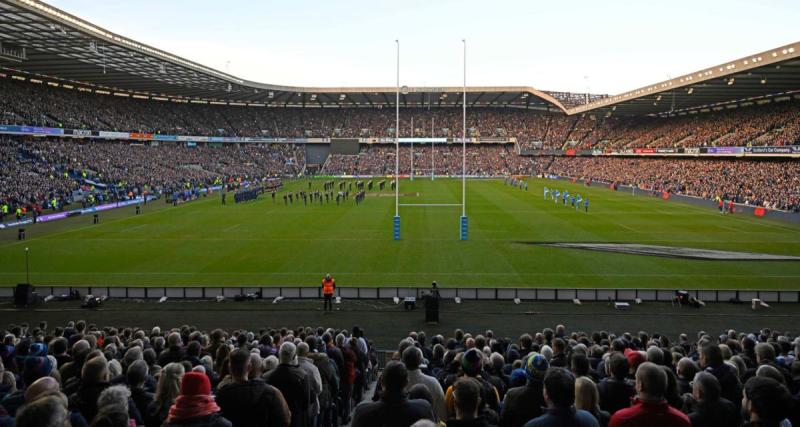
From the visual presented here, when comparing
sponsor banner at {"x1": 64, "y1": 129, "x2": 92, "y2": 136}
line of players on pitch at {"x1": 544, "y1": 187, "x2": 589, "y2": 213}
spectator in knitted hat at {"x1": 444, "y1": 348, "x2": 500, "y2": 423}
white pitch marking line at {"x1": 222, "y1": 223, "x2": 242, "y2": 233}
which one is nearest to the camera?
spectator in knitted hat at {"x1": 444, "y1": 348, "x2": 500, "y2": 423}

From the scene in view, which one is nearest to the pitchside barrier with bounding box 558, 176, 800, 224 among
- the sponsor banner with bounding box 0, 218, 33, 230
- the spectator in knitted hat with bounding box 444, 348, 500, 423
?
the spectator in knitted hat with bounding box 444, 348, 500, 423

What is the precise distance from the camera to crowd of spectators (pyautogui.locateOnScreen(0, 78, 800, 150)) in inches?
2247

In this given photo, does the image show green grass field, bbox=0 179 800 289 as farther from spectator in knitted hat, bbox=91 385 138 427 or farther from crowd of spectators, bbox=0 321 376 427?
spectator in knitted hat, bbox=91 385 138 427

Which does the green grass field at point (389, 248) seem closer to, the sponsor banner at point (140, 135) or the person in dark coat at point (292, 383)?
the person in dark coat at point (292, 383)

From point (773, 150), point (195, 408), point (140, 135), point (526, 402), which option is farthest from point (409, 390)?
point (140, 135)

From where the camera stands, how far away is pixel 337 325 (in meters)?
16.0

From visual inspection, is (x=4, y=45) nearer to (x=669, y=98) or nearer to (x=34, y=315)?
(x=34, y=315)

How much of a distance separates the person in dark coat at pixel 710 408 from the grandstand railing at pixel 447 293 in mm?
13895

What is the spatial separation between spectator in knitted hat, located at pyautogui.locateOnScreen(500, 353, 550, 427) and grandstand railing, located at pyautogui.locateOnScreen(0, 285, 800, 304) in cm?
1350

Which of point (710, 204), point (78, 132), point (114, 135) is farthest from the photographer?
point (114, 135)

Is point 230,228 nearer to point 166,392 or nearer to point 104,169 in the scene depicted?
point 166,392

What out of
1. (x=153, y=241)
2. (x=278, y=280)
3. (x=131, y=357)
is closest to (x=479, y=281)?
(x=278, y=280)

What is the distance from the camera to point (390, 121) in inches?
4146

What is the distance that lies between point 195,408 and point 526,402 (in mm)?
2636
